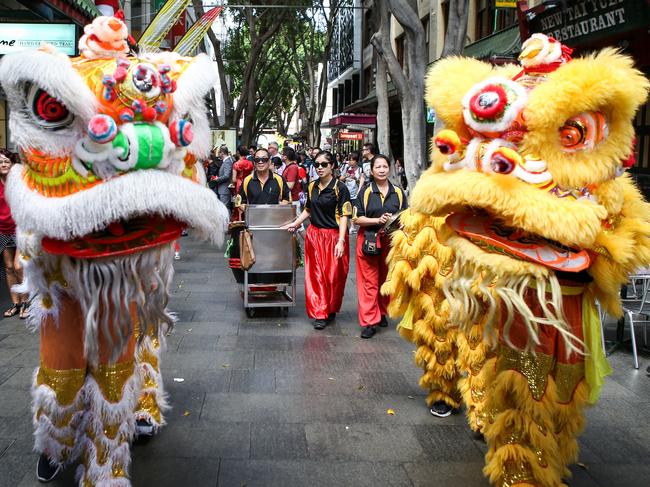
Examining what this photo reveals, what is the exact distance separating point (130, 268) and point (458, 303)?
1.55 metres

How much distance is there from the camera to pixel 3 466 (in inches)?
152

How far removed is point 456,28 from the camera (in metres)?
9.58

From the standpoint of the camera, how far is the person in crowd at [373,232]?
22.0 feet

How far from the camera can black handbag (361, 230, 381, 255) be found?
674 centimetres

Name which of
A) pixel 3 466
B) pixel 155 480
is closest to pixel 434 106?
pixel 155 480

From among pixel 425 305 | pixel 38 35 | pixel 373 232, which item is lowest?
pixel 425 305

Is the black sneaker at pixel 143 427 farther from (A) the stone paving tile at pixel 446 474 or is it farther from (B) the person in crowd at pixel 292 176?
(B) the person in crowd at pixel 292 176

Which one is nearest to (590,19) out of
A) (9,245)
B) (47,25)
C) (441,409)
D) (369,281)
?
(369,281)

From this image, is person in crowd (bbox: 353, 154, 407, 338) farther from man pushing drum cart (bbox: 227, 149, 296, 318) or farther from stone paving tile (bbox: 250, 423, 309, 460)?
stone paving tile (bbox: 250, 423, 309, 460)

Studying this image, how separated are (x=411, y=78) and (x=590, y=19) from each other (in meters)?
2.63

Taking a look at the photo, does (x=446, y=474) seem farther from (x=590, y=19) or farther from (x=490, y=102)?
(x=590, y=19)

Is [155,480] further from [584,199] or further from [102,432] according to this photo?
[584,199]

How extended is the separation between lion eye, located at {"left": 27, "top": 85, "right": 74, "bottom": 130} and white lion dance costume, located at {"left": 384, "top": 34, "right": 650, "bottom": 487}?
1.66m

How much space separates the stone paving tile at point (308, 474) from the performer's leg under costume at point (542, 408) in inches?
30.1
